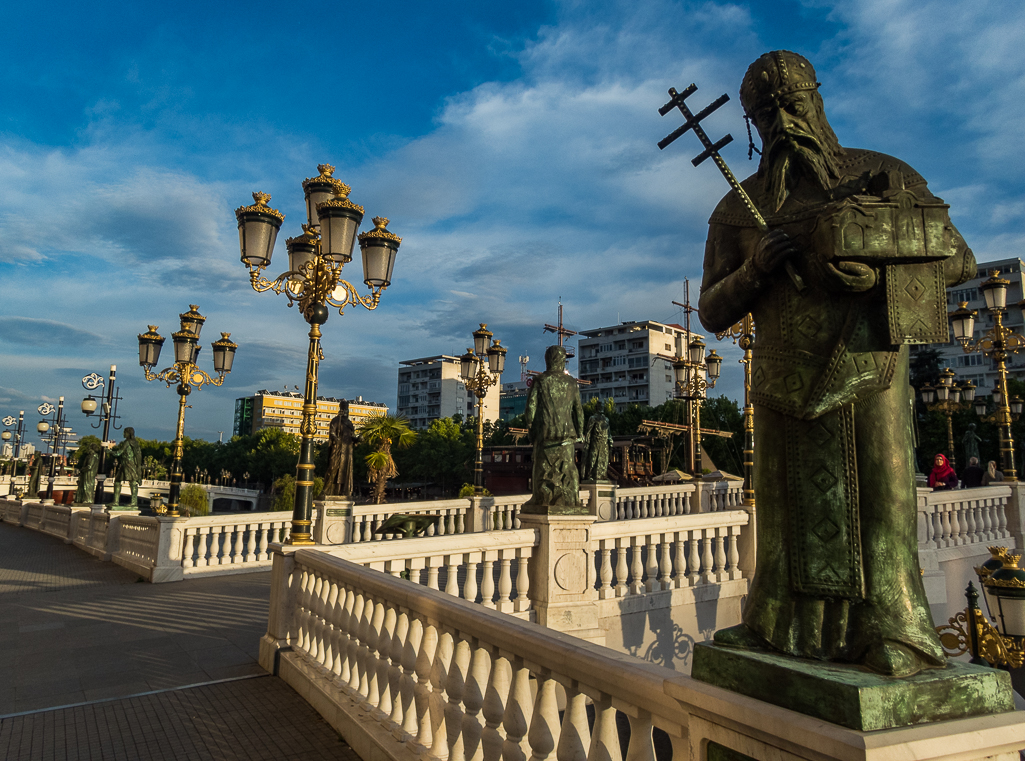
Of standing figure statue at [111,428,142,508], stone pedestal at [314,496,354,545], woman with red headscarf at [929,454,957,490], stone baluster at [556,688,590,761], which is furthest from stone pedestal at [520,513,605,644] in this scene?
standing figure statue at [111,428,142,508]

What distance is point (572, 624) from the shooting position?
718 cm

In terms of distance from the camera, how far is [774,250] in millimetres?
2240

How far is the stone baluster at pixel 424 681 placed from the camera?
3693 millimetres

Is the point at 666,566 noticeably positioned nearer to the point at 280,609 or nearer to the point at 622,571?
the point at 622,571

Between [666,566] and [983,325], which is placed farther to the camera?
[983,325]

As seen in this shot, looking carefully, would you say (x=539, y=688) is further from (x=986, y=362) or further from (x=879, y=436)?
(x=986, y=362)

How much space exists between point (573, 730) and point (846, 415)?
61.9 inches

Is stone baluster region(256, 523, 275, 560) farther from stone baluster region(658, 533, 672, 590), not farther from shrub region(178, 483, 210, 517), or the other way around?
shrub region(178, 483, 210, 517)

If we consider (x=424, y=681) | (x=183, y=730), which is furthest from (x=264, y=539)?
(x=424, y=681)

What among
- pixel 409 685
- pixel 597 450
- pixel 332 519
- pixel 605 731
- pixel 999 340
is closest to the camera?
pixel 605 731

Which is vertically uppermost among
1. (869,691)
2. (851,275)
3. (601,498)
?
(851,275)

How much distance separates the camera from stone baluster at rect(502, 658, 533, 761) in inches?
115

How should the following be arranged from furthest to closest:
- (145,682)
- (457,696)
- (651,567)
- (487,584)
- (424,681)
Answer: (651,567), (487,584), (145,682), (424,681), (457,696)

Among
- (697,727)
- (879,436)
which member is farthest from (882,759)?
(879,436)
